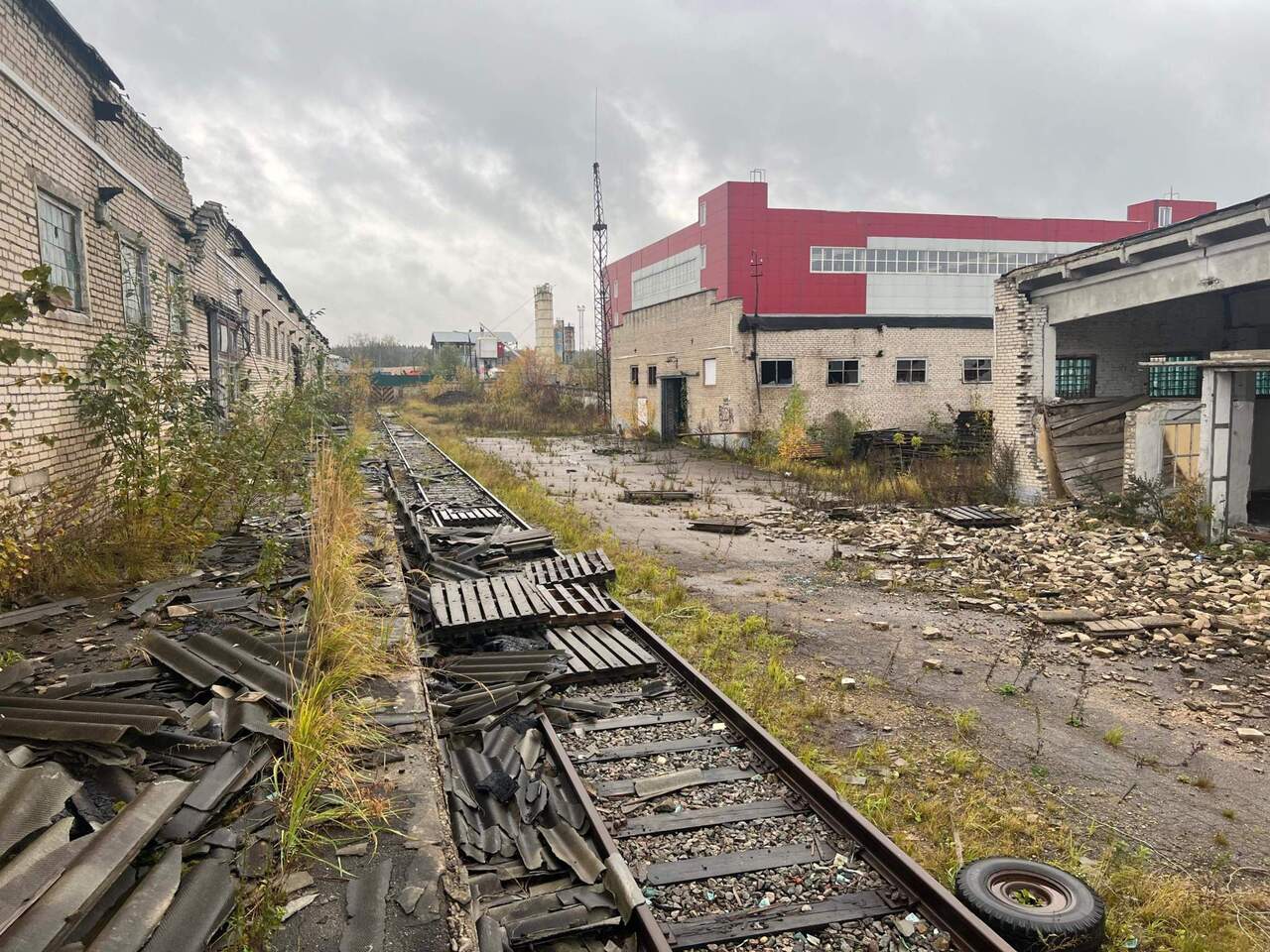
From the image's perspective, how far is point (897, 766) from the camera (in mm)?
5180

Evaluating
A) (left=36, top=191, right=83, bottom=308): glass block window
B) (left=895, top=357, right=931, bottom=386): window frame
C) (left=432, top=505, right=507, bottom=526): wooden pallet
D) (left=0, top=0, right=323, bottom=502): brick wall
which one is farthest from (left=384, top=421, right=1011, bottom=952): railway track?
(left=895, top=357, right=931, bottom=386): window frame

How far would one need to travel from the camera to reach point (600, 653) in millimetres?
6844

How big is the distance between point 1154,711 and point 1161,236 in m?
8.59

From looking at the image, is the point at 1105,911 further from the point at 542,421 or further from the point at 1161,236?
the point at 542,421

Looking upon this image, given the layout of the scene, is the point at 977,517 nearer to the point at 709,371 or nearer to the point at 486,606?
the point at 486,606

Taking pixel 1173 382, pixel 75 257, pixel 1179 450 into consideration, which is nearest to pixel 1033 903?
pixel 75 257

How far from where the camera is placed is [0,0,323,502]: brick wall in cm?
738

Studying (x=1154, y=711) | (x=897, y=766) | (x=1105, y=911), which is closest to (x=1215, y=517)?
(x=1154, y=711)

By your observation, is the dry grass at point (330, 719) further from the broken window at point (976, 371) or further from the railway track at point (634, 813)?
the broken window at point (976, 371)

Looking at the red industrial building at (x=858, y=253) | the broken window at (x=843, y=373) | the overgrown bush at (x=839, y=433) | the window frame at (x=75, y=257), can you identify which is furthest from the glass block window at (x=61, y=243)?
the red industrial building at (x=858, y=253)

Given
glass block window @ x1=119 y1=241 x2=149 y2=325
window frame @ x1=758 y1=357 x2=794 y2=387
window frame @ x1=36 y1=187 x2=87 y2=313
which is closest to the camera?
window frame @ x1=36 y1=187 x2=87 y2=313

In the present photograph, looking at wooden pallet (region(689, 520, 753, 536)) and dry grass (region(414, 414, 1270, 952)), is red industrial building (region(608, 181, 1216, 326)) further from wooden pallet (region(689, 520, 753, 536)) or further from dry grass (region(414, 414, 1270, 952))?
dry grass (region(414, 414, 1270, 952))

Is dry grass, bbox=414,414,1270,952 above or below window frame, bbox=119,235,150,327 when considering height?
below

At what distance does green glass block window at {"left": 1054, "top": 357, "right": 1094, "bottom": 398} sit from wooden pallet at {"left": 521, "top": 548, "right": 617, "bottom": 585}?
36.4 ft
